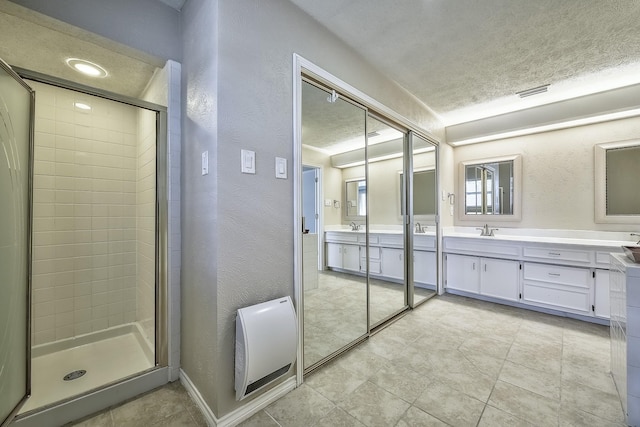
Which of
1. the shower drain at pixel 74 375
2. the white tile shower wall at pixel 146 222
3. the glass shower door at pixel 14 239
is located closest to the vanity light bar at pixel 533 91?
the white tile shower wall at pixel 146 222

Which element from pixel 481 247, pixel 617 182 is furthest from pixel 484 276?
pixel 617 182

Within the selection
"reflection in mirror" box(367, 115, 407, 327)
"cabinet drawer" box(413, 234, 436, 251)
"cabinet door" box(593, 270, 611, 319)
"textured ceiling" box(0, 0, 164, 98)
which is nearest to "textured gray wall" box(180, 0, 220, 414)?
"textured ceiling" box(0, 0, 164, 98)

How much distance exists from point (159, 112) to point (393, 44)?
6.23 feet

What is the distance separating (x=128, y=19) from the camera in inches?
61.9

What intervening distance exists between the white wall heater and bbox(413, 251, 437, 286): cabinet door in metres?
2.56

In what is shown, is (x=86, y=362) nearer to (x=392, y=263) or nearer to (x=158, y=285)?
(x=158, y=285)

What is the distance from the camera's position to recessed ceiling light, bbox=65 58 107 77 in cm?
186

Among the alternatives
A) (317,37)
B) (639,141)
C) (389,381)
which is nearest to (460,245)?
(639,141)

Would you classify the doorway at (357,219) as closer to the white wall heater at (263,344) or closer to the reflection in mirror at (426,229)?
the reflection in mirror at (426,229)

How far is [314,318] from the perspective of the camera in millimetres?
1989

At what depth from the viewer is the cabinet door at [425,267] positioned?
3.57 metres

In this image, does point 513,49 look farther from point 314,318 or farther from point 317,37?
point 314,318

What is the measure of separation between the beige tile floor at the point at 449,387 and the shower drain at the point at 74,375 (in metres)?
0.61

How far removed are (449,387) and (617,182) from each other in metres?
3.20
